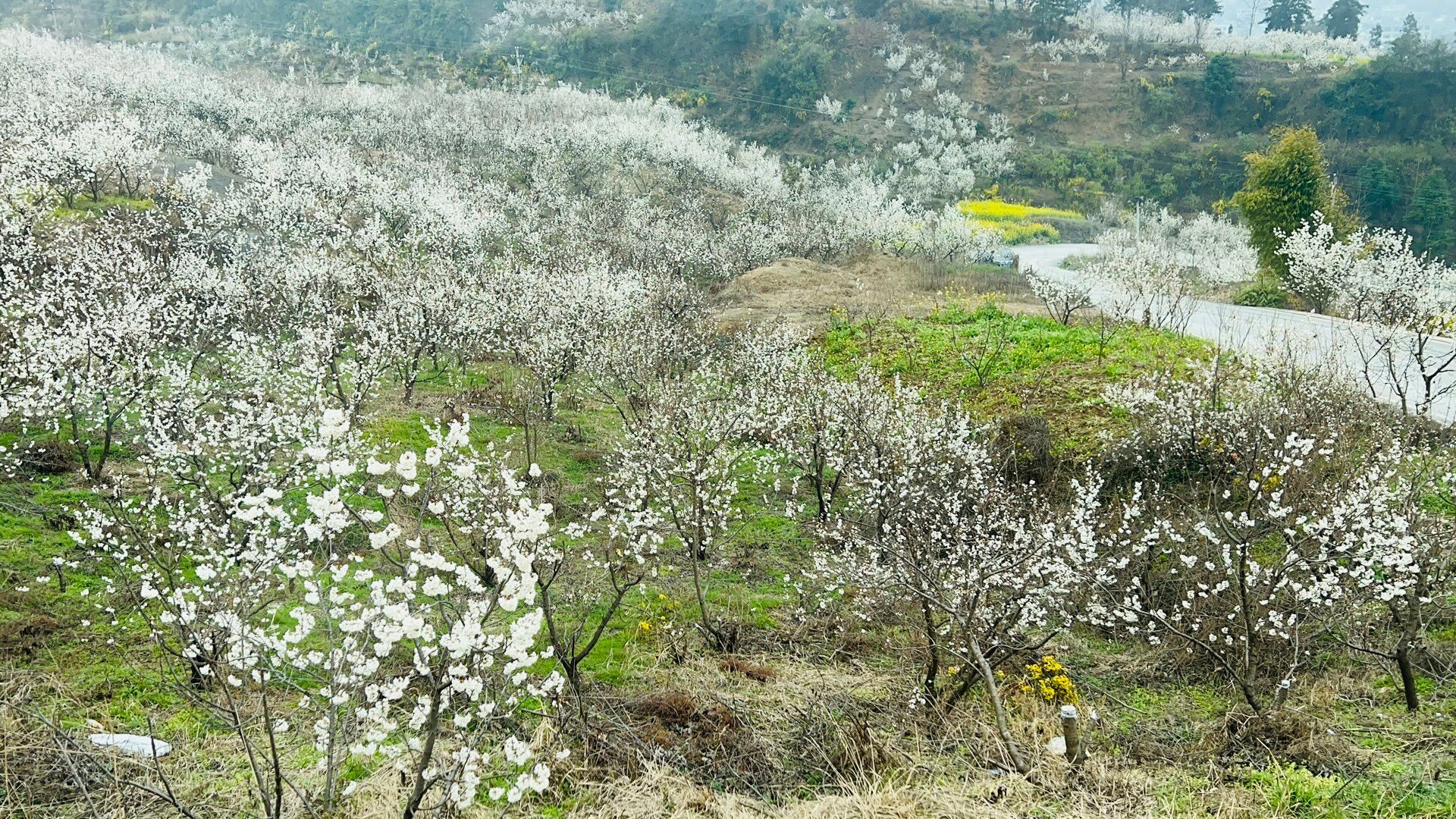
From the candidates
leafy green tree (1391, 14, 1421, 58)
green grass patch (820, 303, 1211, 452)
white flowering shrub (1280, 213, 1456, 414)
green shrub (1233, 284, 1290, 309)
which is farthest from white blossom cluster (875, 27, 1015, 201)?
green grass patch (820, 303, 1211, 452)

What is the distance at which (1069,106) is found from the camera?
75438mm

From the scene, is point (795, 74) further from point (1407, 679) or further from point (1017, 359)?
point (1407, 679)

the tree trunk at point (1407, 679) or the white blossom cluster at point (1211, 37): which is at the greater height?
the white blossom cluster at point (1211, 37)

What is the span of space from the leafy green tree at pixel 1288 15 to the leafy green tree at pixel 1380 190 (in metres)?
50.4

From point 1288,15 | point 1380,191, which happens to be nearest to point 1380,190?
point 1380,191

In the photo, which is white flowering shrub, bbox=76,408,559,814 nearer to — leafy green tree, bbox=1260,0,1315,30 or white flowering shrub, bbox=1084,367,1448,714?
white flowering shrub, bbox=1084,367,1448,714

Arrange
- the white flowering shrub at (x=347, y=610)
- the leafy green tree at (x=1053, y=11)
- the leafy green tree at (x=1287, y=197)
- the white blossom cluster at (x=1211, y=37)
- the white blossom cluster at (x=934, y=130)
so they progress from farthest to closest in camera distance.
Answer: the leafy green tree at (x=1053, y=11)
the white blossom cluster at (x=1211, y=37)
the white blossom cluster at (x=934, y=130)
the leafy green tree at (x=1287, y=197)
the white flowering shrub at (x=347, y=610)

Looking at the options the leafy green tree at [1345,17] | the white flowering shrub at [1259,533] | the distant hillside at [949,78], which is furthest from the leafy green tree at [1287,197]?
the leafy green tree at [1345,17]

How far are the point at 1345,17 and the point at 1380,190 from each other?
182ft

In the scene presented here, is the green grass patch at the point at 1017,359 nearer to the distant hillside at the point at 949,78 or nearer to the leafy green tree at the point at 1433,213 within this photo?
the distant hillside at the point at 949,78

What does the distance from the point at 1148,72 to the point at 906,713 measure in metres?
88.9

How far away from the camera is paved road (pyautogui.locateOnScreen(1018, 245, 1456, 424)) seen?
13312 mm

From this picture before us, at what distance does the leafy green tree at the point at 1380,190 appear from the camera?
181 feet

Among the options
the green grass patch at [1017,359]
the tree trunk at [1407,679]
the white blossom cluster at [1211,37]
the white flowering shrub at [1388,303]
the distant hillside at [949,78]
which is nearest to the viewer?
the tree trunk at [1407,679]
